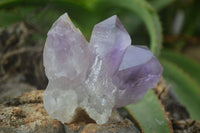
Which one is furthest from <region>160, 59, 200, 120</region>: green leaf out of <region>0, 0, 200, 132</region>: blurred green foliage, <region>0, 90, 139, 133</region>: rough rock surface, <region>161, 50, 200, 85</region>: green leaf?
<region>0, 90, 139, 133</region>: rough rock surface

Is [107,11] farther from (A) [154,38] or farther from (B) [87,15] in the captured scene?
(A) [154,38]

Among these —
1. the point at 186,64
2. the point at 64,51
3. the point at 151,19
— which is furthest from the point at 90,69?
the point at 186,64

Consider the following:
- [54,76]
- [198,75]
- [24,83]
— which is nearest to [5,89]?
[24,83]

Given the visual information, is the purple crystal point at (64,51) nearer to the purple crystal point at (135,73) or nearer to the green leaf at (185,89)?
the purple crystal point at (135,73)

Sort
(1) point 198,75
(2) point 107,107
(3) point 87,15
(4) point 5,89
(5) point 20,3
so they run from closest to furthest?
(2) point 107,107 < (4) point 5,89 < (5) point 20,3 < (3) point 87,15 < (1) point 198,75

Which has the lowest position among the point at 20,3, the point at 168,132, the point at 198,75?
the point at 198,75

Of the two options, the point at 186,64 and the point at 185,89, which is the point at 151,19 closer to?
the point at 185,89

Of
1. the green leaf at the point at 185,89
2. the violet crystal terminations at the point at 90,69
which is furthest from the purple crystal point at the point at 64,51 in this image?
the green leaf at the point at 185,89
